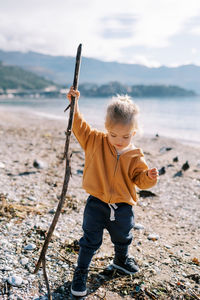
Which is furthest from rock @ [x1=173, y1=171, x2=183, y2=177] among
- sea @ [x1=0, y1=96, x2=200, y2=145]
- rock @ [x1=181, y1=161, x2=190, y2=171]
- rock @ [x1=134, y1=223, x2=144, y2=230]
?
rock @ [x1=134, y1=223, x2=144, y2=230]

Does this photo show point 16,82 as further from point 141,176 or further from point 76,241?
point 141,176

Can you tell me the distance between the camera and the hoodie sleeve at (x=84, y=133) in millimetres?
3209

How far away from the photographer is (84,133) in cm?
329

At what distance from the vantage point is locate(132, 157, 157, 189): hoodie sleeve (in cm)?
314

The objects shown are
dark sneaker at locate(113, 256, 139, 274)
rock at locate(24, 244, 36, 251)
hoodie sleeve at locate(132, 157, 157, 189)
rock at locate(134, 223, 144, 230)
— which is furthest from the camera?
rock at locate(134, 223, 144, 230)

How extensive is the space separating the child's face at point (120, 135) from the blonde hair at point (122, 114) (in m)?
0.05

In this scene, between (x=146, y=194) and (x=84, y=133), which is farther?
(x=146, y=194)

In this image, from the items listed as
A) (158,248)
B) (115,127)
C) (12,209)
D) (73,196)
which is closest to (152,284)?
(158,248)

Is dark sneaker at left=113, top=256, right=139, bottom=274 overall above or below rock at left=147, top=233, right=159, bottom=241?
above

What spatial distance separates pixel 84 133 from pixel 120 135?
49 cm

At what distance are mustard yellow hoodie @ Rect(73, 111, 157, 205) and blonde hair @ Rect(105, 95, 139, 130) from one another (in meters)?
0.34

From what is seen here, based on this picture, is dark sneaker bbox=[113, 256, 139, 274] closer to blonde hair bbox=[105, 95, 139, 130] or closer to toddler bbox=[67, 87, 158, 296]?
toddler bbox=[67, 87, 158, 296]

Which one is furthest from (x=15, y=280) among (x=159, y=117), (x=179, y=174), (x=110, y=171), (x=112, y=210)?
(x=159, y=117)

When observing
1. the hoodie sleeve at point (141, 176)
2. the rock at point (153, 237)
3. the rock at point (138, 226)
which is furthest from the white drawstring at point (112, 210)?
the rock at point (138, 226)
